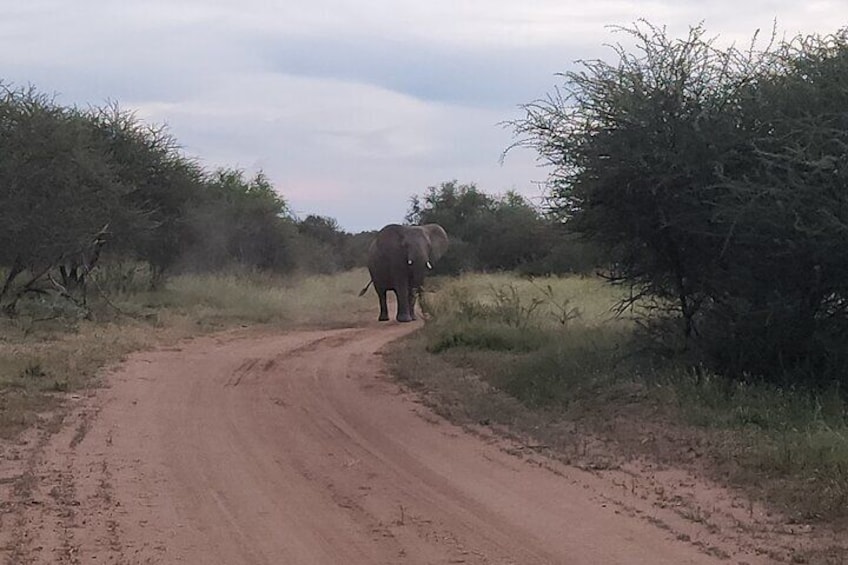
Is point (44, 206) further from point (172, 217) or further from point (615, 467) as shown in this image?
point (615, 467)

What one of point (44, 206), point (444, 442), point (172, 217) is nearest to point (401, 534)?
point (444, 442)

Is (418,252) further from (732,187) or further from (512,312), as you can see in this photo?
(732,187)

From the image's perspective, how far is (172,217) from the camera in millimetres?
28812

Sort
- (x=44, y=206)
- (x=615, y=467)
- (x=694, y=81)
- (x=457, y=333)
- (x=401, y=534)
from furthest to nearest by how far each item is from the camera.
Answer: (x=44, y=206) → (x=457, y=333) → (x=694, y=81) → (x=615, y=467) → (x=401, y=534)

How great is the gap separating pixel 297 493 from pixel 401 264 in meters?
16.4

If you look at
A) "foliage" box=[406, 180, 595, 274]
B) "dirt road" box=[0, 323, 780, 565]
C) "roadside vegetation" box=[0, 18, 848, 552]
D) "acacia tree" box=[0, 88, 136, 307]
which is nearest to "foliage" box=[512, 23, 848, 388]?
"roadside vegetation" box=[0, 18, 848, 552]

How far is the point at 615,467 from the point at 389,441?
2095mm

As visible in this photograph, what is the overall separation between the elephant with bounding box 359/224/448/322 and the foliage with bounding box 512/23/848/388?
418 inches

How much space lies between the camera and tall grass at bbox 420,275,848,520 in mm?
7656

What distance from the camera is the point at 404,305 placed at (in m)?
23.8

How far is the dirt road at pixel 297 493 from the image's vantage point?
6.21 metres

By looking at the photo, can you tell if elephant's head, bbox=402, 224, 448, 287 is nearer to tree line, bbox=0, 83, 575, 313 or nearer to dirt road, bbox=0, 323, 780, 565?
tree line, bbox=0, 83, 575, 313

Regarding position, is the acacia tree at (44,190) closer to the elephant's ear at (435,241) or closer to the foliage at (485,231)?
the elephant's ear at (435,241)

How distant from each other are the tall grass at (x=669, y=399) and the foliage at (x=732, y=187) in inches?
29.8
